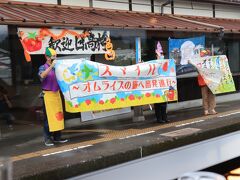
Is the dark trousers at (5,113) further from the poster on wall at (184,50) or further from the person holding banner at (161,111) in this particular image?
the poster on wall at (184,50)

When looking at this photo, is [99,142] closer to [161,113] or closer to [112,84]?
[112,84]

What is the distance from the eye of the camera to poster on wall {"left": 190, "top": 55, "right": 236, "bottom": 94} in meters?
10.4

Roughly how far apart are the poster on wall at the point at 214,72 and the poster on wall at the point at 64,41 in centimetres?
263

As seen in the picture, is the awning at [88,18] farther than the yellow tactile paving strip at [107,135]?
Yes

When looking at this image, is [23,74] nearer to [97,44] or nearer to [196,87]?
[97,44]

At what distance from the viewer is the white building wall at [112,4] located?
10.6 metres

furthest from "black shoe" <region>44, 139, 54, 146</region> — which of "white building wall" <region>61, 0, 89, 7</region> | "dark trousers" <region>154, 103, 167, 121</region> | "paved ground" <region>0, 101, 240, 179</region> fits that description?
"white building wall" <region>61, 0, 89, 7</region>

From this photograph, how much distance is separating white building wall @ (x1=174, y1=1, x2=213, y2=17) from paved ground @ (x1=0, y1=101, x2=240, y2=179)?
402 centimetres

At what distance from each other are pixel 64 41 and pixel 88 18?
0.98 metres

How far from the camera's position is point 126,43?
36.4ft

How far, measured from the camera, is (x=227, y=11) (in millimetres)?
15133

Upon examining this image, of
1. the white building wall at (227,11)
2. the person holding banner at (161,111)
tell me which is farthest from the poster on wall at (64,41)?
the white building wall at (227,11)

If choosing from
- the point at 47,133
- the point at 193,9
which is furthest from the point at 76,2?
the point at 193,9

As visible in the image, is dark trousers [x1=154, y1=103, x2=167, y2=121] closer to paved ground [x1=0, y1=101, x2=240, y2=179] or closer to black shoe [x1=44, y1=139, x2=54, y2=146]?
paved ground [x1=0, y1=101, x2=240, y2=179]
